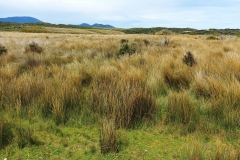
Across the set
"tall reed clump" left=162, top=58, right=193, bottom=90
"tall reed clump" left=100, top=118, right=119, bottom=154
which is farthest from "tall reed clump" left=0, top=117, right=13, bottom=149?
"tall reed clump" left=162, top=58, right=193, bottom=90

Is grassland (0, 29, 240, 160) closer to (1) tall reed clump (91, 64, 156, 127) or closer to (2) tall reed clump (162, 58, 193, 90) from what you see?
(1) tall reed clump (91, 64, 156, 127)

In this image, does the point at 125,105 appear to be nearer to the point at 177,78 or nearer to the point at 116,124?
the point at 116,124

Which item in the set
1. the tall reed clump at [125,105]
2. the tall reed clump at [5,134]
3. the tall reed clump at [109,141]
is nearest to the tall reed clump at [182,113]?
the tall reed clump at [125,105]

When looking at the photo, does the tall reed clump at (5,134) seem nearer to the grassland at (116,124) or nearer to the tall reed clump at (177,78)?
the grassland at (116,124)

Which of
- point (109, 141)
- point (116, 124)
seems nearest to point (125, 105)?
point (116, 124)

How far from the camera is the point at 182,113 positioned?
3.22m

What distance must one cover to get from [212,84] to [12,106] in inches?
143

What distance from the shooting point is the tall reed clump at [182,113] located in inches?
119

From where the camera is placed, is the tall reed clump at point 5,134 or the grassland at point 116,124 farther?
the tall reed clump at point 5,134

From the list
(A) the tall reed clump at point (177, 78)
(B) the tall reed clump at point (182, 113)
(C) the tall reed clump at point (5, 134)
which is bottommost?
(C) the tall reed clump at point (5, 134)

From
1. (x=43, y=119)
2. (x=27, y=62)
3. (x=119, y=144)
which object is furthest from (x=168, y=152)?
(x=27, y=62)

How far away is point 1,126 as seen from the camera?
265cm

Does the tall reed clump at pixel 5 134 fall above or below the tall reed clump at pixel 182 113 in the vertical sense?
below

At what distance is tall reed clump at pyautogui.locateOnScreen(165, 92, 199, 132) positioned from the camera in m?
3.03
